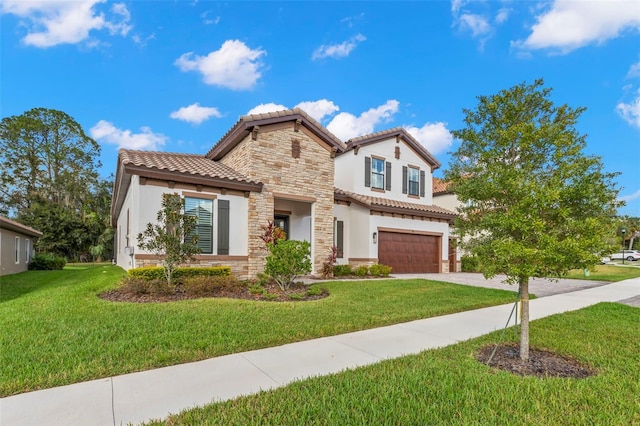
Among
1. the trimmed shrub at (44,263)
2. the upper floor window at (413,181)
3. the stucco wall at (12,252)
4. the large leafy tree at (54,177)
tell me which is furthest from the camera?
the large leafy tree at (54,177)

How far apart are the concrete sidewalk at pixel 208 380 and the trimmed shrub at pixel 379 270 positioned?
28.7 ft

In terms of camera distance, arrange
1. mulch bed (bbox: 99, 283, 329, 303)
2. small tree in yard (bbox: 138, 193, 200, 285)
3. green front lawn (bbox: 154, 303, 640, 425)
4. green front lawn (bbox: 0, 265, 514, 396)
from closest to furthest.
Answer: green front lawn (bbox: 154, 303, 640, 425) < green front lawn (bbox: 0, 265, 514, 396) < mulch bed (bbox: 99, 283, 329, 303) < small tree in yard (bbox: 138, 193, 200, 285)

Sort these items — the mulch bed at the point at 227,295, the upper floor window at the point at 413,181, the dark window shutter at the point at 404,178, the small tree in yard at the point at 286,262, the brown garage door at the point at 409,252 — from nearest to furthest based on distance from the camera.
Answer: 1. the mulch bed at the point at 227,295
2. the small tree in yard at the point at 286,262
3. the brown garage door at the point at 409,252
4. the dark window shutter at the point at 404,178
5. the upper floor window at the point at 413,181

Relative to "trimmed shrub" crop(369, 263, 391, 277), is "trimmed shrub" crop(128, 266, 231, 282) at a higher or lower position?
higher

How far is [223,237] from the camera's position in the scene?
11.4 meters

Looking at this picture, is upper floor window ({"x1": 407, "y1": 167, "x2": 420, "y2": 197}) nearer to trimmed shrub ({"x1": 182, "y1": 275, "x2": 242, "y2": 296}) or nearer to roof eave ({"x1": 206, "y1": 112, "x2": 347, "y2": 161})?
roof eave ({"x1": 206, "y1": 112, "x2": 347, "y2": 161})

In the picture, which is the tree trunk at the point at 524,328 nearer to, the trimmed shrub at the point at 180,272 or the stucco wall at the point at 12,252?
the trimmed shrub at the point at 180,272

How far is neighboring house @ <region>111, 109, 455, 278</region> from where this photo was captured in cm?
1101

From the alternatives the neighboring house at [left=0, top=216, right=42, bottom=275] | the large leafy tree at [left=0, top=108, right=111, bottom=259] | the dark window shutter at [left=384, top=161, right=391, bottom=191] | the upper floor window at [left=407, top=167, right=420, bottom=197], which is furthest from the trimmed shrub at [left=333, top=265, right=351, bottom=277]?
the large leafy tree at [left=0, top=108, right=111, bottom=259]

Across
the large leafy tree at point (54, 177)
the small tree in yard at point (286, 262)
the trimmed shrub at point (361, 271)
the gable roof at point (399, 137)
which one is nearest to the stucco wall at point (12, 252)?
the large leafy tree at point (54, 177)

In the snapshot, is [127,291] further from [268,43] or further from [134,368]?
[268,43]

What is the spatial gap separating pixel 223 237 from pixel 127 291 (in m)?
3.54

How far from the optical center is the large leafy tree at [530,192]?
13.3 feet

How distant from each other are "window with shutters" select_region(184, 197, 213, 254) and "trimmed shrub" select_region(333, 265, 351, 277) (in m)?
5.46
